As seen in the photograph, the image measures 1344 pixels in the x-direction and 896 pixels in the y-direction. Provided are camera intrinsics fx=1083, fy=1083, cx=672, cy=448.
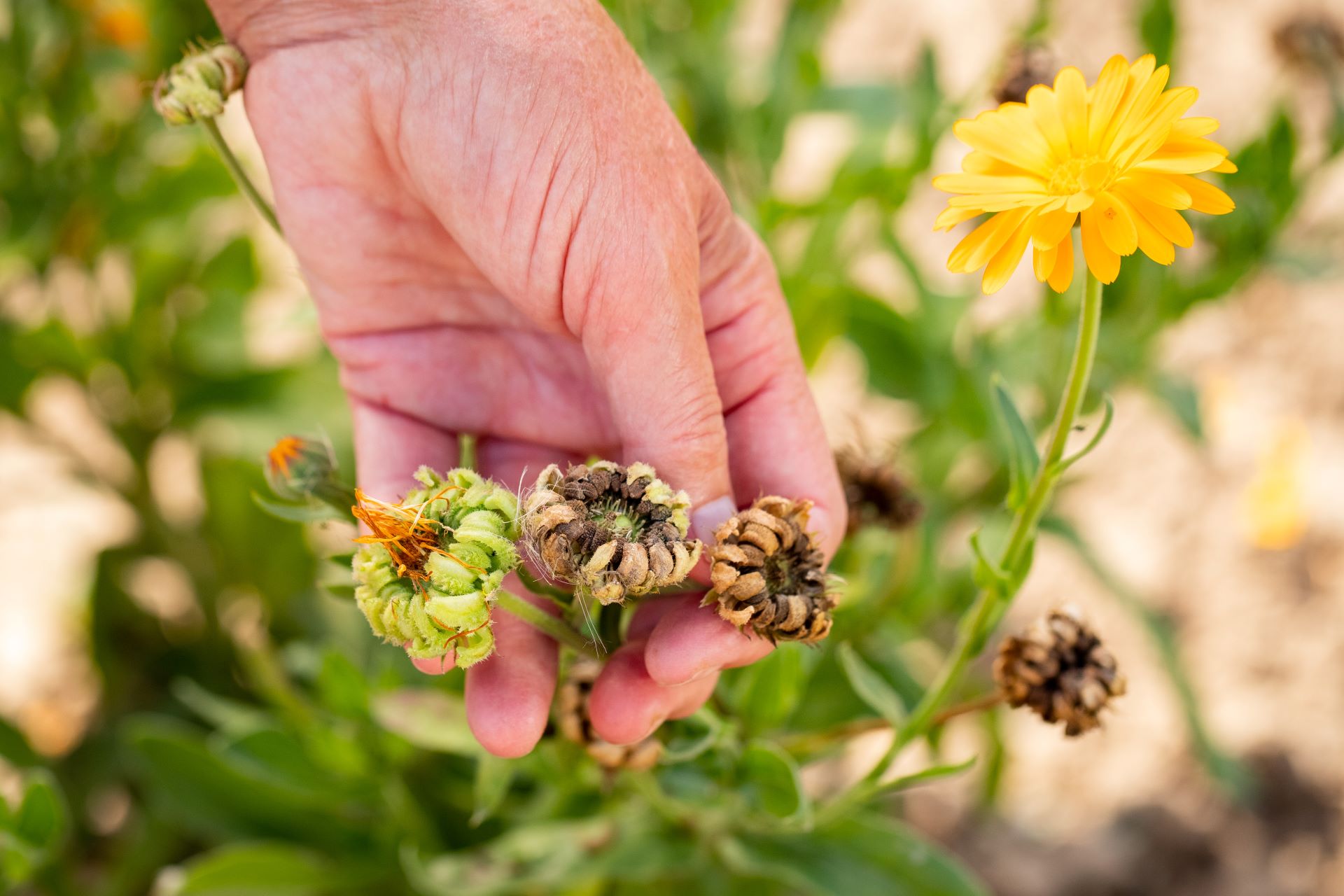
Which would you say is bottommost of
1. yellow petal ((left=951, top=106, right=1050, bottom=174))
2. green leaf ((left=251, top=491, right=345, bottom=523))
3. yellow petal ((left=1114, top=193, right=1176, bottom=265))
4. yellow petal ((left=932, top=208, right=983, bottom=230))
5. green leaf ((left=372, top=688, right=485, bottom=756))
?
green leaf ((left=372, top=688, right=485, bottom=756))

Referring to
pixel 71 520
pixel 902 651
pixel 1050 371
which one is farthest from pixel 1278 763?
pixel 71 520

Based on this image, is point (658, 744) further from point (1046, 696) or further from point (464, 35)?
point (464, 35)

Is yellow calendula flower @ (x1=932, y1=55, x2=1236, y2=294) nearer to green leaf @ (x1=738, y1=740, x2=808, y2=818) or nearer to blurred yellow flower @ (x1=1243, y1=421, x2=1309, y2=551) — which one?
green leaf @ (x1=738, y1=740, x2=808, y2=818)

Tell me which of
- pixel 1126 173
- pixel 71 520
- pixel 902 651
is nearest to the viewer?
pixel 1126 173

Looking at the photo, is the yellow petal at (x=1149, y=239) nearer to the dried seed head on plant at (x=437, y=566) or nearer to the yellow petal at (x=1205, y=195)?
the yellow petal at (x=1205, y=195)

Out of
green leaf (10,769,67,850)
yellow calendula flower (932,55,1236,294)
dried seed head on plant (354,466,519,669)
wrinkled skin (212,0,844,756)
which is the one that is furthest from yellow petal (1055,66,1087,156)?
green leaf (10,769,67,850)
